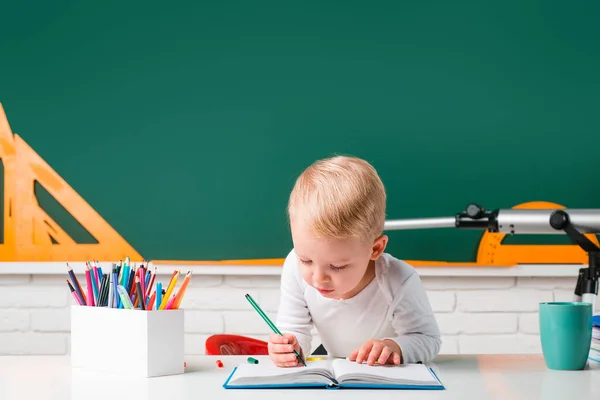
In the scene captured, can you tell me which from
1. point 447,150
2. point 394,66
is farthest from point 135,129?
point 447,150

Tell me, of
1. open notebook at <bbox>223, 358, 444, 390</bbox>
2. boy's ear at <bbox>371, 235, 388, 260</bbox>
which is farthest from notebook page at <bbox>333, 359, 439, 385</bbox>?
boy's ear at <bbox>371, 235, 388, 260</bbox>

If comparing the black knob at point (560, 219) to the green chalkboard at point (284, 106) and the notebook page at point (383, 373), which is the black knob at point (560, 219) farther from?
the notebook page at point (383, 373)

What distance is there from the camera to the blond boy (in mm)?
1123

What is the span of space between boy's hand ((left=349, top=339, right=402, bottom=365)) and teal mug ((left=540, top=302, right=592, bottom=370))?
233 mm

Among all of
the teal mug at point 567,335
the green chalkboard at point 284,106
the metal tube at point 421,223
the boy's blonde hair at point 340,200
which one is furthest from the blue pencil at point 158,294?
the green chalkboard at point 284,106

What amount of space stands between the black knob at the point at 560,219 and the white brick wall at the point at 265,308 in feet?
1.52

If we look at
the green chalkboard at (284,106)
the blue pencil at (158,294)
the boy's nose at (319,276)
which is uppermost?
the green chalkboard at (284,106)

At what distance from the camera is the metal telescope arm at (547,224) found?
1451mm

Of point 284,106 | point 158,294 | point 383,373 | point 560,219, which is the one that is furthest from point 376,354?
point 284,106

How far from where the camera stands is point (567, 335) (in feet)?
3.51

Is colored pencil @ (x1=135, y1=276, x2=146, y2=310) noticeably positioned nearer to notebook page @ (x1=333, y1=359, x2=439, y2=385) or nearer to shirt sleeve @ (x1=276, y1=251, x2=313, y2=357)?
notebook page @ (x1=333, y1=359, x2=439, y2=385)

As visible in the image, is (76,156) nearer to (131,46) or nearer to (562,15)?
(131,46)

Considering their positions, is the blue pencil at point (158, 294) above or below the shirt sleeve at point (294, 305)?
above

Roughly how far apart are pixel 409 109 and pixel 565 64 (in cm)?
47
